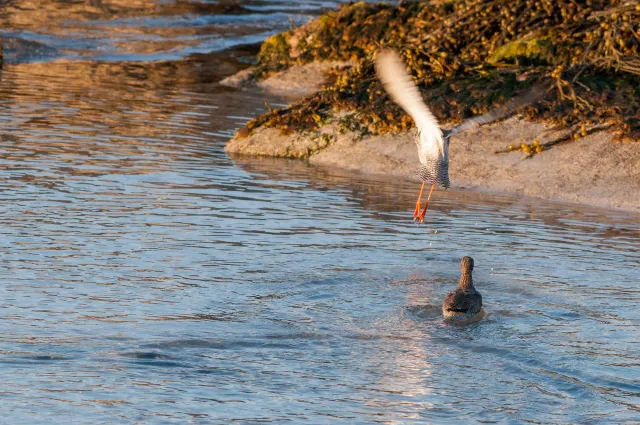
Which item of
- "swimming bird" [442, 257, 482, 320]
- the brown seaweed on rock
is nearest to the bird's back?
"swimming bird" [442, 257, 482, 320]

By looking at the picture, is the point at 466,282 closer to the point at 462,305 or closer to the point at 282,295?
the point at 462,305

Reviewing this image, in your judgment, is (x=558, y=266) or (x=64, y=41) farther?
(x=64, y=41)

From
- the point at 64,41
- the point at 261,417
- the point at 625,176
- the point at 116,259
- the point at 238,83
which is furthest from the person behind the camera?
the point at 64,41

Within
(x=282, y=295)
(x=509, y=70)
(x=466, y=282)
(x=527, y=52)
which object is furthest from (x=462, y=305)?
(x=527, y=52)

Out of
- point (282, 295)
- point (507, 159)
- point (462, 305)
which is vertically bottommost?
point (282, 295)

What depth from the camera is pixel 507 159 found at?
51.3 ft

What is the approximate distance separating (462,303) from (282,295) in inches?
67.2

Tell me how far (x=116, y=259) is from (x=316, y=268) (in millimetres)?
1964

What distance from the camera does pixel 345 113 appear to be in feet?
56.8

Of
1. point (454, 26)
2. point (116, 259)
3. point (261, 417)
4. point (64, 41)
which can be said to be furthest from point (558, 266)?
point (64, 41)

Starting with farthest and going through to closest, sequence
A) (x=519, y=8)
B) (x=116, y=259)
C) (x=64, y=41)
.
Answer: (x=64, y=41) → (x=519, y=8) → (x=116, y=259)

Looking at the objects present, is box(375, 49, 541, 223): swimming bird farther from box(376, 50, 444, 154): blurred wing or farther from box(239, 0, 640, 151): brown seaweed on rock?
box(239, 0, 640, 151): brown seaweed on rock

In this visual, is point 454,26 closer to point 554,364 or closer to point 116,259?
point 116,259

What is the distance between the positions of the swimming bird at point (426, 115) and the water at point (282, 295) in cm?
108
